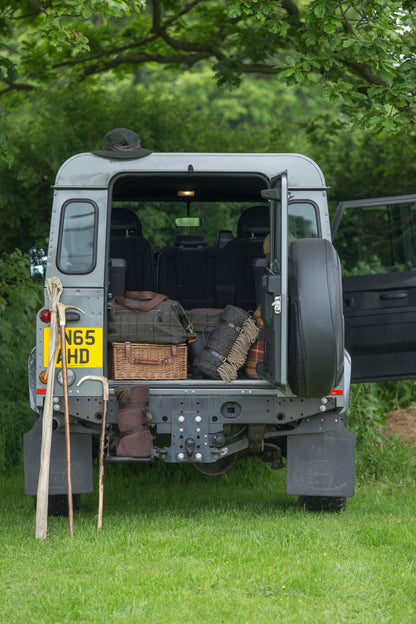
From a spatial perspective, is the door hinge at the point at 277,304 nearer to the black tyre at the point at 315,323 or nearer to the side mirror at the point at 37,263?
the black tyre at the point at 315,323

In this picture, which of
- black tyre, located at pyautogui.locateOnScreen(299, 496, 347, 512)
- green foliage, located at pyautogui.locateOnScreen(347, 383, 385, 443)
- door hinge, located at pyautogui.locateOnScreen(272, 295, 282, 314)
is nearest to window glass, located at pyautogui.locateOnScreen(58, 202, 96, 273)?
door hinge, located at pyautogui.locateOnScreen(272, 295, 282, 314)

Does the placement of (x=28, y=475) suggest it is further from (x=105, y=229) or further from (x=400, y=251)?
(x=400, y=251)

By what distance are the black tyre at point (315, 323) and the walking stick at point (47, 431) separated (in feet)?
4.79

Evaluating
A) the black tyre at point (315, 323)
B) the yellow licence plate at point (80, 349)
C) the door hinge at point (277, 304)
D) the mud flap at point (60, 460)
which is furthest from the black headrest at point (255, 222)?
the mud flap at point (60, 460)

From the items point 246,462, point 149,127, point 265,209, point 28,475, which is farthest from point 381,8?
point 149,127

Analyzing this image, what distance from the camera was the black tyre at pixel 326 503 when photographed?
20.0 ft

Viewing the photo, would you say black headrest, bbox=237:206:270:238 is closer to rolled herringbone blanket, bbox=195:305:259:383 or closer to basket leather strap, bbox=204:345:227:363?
rolled herringbone blanket, bbox=195:305:259:383

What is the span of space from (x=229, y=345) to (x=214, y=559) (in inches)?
63.6

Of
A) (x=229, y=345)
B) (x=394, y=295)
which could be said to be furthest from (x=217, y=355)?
(x=394, y=295)

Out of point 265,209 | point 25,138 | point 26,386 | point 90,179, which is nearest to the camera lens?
point 90,179

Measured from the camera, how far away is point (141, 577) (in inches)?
180

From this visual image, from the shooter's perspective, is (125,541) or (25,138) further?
(25,138)

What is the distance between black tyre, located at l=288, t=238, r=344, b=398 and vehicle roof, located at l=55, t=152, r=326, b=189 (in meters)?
0.68

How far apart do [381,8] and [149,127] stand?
5872mm
